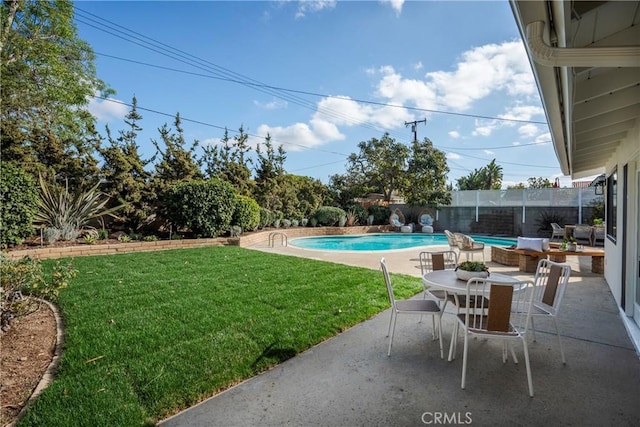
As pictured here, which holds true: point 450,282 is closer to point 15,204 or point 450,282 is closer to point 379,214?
point 15,204

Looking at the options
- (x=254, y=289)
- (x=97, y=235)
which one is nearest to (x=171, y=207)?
(x=97, y=235)

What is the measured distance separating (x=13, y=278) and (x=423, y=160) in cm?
1989

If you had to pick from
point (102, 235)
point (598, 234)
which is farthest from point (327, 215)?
point (598, 234)

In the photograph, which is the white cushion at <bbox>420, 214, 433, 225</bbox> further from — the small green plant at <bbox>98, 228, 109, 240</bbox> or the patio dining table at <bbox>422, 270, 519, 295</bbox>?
the patio dining table at <bbox>422, 270, 519, 295</bbox>

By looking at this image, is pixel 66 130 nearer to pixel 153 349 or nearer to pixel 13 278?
pixel 13 278

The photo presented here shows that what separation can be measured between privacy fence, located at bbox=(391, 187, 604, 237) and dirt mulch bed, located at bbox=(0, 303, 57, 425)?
19.0 metres

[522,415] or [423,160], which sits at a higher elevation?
[423,160]

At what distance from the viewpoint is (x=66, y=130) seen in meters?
11.4

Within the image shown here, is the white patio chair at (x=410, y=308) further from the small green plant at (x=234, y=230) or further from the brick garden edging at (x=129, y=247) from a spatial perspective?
the small green plant at (x=234, y=230)

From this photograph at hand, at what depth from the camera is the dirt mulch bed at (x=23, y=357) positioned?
2.30 m

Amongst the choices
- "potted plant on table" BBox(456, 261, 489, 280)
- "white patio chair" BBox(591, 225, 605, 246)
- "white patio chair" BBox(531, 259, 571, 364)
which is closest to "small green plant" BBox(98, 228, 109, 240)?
"potted plant on table" BBox(456, 261, 489, 280)

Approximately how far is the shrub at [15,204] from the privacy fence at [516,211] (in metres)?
18.1

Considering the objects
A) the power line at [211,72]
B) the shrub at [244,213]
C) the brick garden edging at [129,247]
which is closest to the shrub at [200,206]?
the brick garden edging at [129,247]

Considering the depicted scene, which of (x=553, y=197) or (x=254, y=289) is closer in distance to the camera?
(x=254, y=289)
